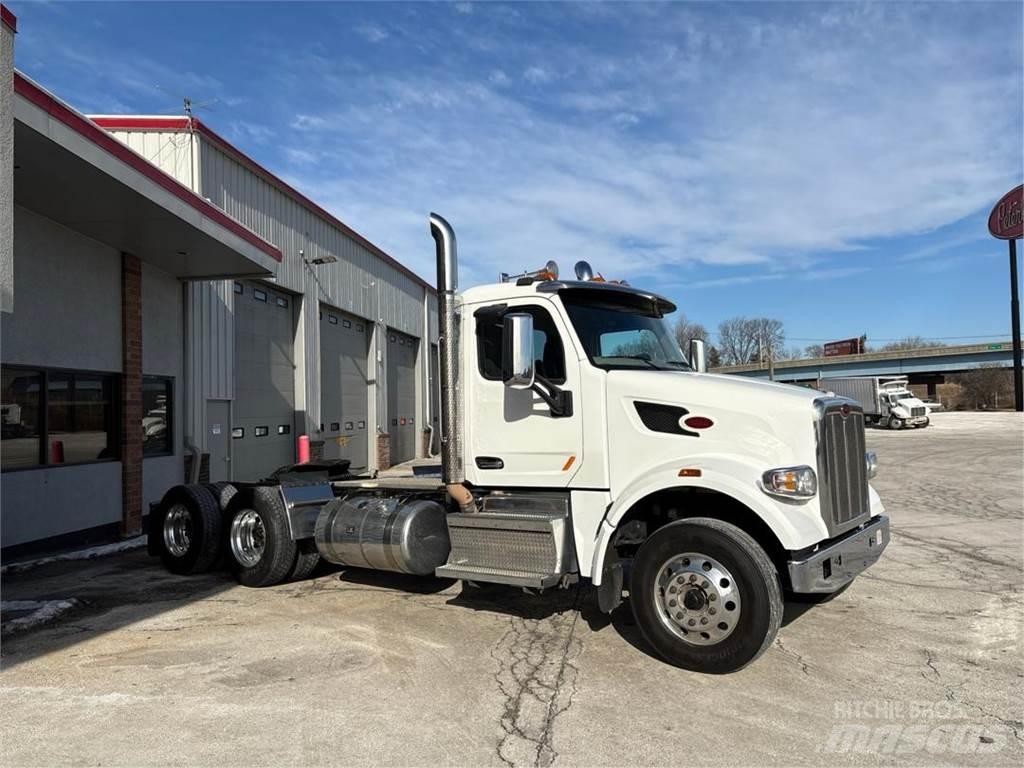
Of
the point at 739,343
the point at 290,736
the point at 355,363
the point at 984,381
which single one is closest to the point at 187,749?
the point at 290,736

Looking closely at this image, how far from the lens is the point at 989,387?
5741 cm

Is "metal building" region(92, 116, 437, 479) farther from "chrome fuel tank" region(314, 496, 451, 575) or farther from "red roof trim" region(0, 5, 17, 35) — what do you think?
"red roof trim" region(0, 5, 17, 35)

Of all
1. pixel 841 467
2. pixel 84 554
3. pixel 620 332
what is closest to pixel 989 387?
pixel 841 467

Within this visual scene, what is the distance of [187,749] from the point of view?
11.8ft

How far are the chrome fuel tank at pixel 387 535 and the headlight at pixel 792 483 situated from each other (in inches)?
108

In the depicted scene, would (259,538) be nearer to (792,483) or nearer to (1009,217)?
(792,483)

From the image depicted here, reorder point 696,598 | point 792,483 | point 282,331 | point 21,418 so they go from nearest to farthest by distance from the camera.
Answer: point 792,483
point 696,598
point 21,418
point 282,331

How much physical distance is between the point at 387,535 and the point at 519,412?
160 cm

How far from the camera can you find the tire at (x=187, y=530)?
7359 millimetres

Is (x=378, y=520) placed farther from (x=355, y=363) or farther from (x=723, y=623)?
(x=355, y=363)

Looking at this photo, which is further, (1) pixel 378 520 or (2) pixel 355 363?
(2) pixel 355 363

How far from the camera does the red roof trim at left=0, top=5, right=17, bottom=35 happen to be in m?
4.40

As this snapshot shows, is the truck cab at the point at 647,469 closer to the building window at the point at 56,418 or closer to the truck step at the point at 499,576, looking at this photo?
the truck step at the point at 499,576

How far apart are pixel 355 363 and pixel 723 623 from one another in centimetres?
1526
